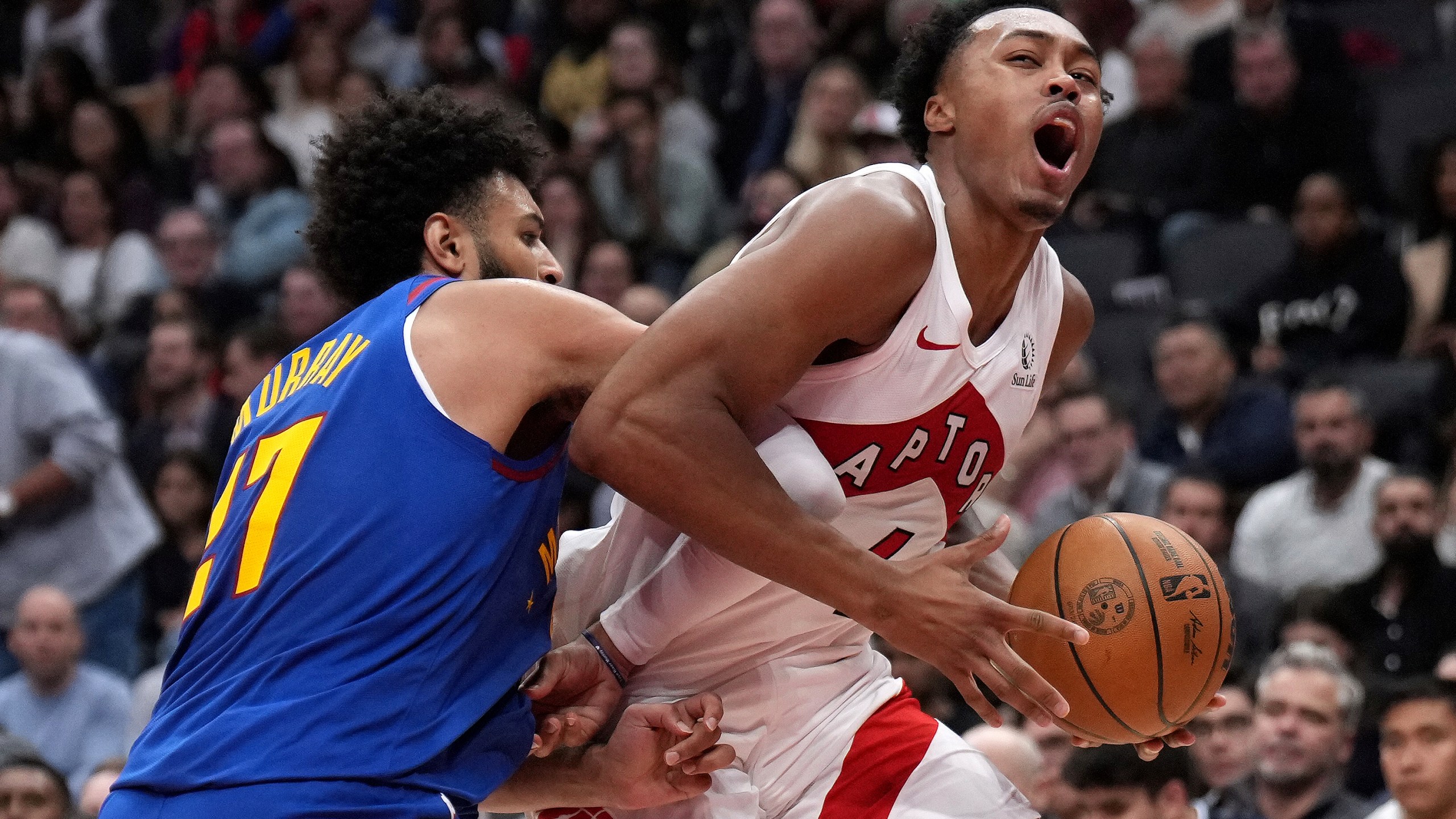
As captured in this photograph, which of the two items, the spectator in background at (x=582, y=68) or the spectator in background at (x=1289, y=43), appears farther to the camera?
the spectator in background at (x=582, y=68)

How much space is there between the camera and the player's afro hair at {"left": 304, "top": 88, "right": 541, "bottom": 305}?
11.5 feet

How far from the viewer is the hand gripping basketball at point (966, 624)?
2887mm

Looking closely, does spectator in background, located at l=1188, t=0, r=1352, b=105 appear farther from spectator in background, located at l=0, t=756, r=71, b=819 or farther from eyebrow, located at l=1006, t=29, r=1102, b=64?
spectator in background, located at l=0, t=756, r=71, b=819

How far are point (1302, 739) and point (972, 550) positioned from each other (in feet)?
12.2

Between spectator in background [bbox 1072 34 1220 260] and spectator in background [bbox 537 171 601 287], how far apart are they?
2590 millimetres

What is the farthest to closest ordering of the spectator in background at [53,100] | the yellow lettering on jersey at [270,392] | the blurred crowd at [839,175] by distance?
the spectator in background at [53,100] < the blurred crowd at [839,175] < the yellow lettering on jersey at [270,392]

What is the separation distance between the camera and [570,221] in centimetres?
980

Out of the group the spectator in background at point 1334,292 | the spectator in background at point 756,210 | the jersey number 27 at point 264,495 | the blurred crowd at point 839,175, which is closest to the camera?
the jersey number 27 at point 264,495

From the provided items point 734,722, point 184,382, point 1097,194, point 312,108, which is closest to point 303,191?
point 312,108

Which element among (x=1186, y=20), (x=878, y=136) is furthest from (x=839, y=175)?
(x=1186, y=20)

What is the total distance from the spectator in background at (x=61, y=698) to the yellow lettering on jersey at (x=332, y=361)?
501 cm

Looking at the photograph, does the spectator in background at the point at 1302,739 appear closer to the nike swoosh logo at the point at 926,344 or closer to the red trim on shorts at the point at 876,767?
the red trim on shorts at the point at 876,767

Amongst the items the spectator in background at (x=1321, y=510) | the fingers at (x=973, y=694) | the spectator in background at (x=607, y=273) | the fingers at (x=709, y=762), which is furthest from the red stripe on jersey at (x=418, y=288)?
the spectator in background at (x=607, y=273)

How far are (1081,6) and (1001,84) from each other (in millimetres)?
7328
